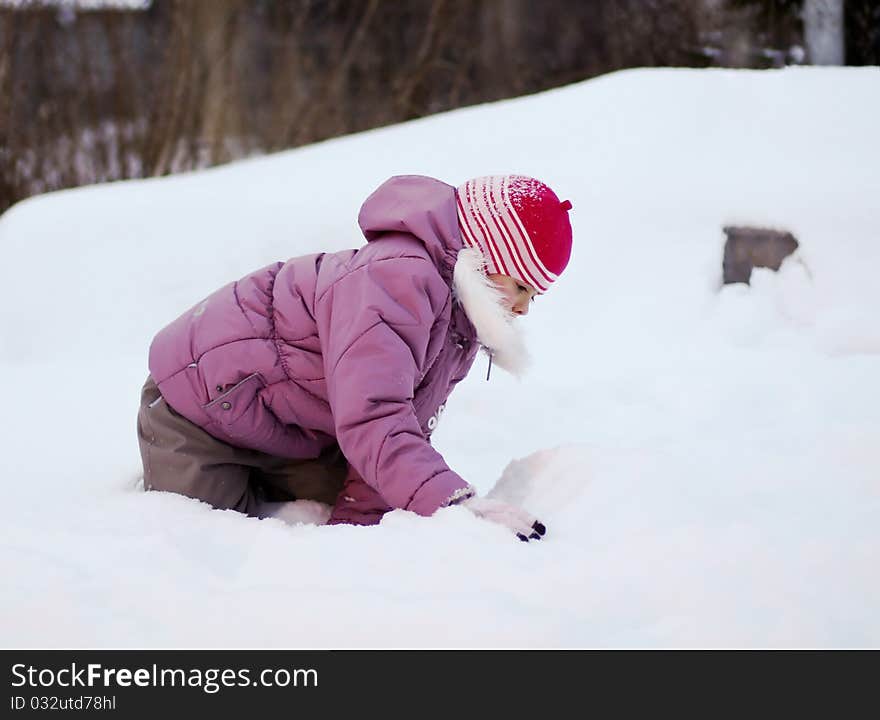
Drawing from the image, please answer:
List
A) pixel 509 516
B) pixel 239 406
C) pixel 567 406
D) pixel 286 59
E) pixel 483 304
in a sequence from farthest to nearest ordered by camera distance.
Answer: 1. pixel 286 59
2. pixel 567 406
3. pixel 239 406
4. pixel 483 304
5. pixel 509 516

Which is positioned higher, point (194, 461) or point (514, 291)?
point (514, 291)

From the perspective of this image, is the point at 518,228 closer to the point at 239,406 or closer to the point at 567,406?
the point at 239,406

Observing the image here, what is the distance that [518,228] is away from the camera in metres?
1.97

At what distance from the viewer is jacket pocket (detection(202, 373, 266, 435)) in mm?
2066

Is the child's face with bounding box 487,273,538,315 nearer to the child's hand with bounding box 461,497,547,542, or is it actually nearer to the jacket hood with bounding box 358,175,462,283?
the jacket hood with bounding box 358,175,462,283

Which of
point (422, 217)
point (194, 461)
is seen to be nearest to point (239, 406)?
point (194, 461)

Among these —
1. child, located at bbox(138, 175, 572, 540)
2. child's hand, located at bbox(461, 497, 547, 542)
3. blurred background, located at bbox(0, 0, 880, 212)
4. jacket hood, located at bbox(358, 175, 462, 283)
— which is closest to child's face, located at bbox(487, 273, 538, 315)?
child, located at bbox(138, 175, 572, 540)

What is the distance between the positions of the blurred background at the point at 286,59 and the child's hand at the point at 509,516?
5.02m

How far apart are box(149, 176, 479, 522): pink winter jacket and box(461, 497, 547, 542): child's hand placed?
47mm

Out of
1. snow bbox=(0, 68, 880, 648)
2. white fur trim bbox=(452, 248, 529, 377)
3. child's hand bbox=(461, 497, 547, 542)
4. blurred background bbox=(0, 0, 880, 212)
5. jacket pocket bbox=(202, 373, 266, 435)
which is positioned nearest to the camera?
snow bbox=(0, 68, 880, 648)

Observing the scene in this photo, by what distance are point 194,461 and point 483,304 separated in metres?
0.71

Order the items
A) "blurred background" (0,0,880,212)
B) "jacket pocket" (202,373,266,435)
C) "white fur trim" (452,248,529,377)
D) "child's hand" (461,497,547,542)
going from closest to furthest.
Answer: "child's hand" (461,497,547,542), "white fur trim" (452,248,529,377), "jacket pocket" (202,373,266,435), "blurred background" (0,0,880,212)

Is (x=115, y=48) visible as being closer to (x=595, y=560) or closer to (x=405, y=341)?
(x=405, y=341)
